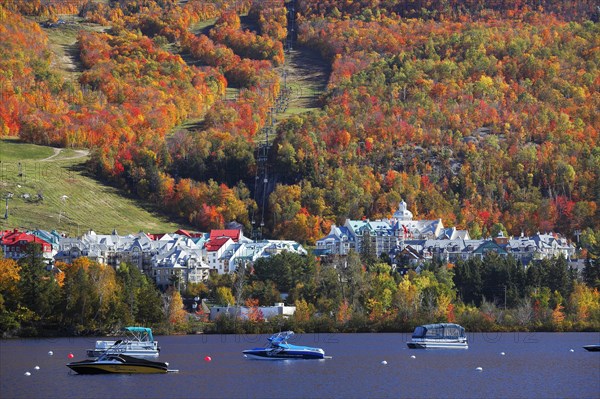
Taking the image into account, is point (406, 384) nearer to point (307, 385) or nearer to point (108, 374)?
point (307, 385)

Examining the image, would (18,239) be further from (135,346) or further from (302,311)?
(135,346)

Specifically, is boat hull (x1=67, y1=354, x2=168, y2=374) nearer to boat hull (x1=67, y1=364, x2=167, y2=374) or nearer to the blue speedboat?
boat hull (x1=67, y1=364, x2=167, y2=374)

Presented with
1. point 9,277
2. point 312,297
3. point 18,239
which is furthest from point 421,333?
point 18,239

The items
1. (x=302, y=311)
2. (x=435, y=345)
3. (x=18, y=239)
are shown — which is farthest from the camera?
(x=18, y=239)

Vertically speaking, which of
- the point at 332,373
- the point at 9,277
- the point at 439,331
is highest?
the point at 9,277

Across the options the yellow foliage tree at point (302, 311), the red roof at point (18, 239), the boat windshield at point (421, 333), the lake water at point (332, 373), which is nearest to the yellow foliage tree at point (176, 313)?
the lake water at point (332, 373)

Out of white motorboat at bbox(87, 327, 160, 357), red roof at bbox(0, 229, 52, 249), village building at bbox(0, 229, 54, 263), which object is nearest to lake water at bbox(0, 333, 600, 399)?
white motorboat at bbox(87, 327, 160, 357)
